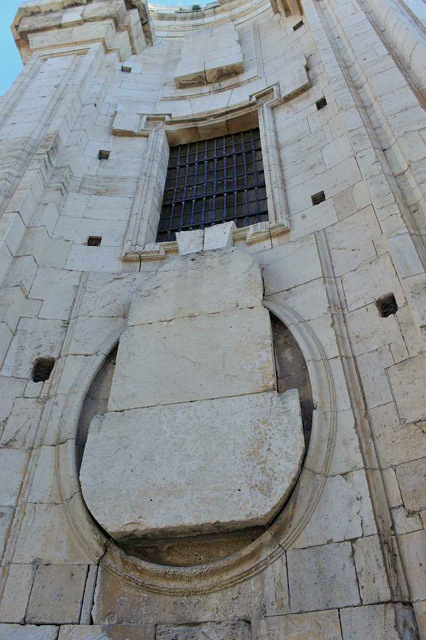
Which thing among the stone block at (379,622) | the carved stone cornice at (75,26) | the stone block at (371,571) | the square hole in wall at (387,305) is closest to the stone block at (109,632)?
the stone block at (379,622)

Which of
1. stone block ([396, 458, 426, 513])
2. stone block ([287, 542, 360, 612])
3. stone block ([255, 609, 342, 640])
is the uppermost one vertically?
stone block ([396, 458, 426, 513])

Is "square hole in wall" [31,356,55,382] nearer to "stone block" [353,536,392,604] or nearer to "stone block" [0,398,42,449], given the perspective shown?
"stone block" [0,398,42,449]

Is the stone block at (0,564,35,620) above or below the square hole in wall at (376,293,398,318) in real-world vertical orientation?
below

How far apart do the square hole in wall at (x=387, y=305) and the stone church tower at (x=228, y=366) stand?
0.03m

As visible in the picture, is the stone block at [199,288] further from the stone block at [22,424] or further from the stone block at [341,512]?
the stone block at [341,512]

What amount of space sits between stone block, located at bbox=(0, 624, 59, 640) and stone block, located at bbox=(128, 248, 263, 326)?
3.13 meters

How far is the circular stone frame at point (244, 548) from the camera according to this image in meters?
4.37

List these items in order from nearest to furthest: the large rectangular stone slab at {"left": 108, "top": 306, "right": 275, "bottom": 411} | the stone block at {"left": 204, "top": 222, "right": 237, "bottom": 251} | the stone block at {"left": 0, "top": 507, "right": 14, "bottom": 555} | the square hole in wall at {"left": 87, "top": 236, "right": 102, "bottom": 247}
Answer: the stone block at {"left": 0, "top": 507, "right": 14, "bottom": 555}, the large rectangular stone slab at {"left": 108, "top": 306, "right": 275, "bottom": 411}, the stone block at {"left": 204, "top": 222, "right": 237, "bottom": 251}, the square hole in wall at {"left": 87, "top": 236, "right": 102, "bottom": 247}

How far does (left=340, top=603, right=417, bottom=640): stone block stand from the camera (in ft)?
12.0

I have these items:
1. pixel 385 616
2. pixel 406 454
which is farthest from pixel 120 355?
pixel 385 616

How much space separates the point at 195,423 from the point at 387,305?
2.32 metres

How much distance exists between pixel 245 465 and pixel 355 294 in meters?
2.30

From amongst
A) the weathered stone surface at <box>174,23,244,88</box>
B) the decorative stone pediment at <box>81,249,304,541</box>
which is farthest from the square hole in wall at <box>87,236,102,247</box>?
the weathered stone surface at <box>174,23,244,88</box>

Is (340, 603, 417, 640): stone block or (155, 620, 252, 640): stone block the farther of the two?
(155, 620, 252, 640): stone block
